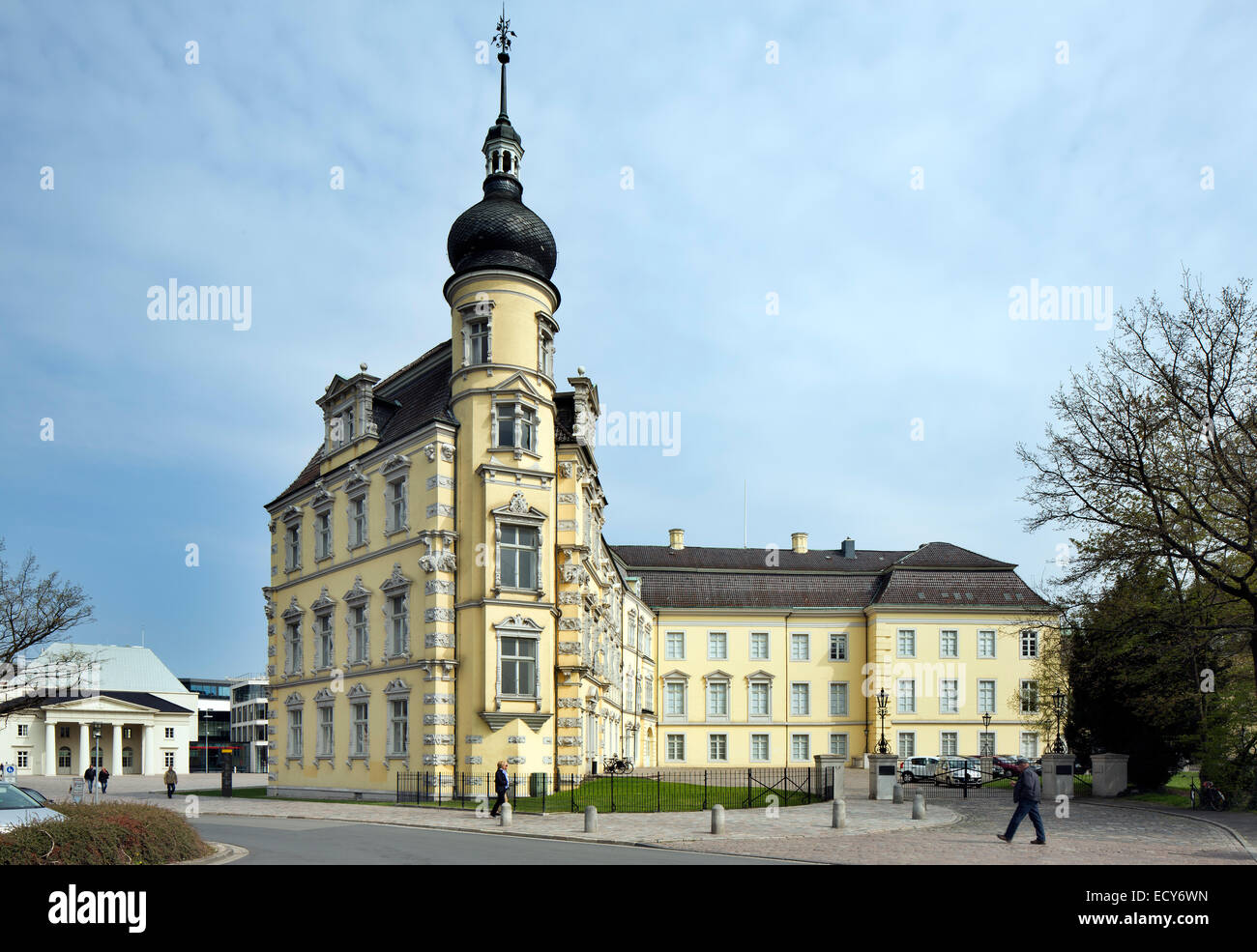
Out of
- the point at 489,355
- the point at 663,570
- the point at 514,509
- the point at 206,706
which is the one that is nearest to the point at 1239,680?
the point at 514,509

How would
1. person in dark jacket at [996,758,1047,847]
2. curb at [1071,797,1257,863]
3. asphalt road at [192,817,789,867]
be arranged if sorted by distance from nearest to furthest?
1. asphalt road at [192,817,789,867]
2. person in dark jacket at [996,758,1047,847]
3. curb at [1071,797,1257,863]

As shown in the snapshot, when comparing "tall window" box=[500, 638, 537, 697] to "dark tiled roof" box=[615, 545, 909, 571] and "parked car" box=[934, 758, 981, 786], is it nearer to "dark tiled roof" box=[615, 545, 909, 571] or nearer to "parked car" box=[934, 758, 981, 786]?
"parked car" box=[934, 758, 981, 786]

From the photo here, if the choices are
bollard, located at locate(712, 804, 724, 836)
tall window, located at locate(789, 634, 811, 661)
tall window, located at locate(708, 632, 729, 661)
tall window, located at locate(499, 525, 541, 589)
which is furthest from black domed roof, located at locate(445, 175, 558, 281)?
tall window, located at locate(789, 634, 811, 661)

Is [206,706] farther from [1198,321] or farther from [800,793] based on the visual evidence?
[1198,321]

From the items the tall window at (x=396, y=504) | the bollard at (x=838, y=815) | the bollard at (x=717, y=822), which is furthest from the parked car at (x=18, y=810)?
the tall window at (x=396, y=504)

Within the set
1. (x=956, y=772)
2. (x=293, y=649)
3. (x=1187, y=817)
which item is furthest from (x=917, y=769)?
(x=293, y=649)

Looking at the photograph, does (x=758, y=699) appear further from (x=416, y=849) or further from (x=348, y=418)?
(x=416, y=849)

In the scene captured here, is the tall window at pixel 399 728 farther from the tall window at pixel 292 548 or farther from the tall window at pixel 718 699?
the tall window at pixel 718 699

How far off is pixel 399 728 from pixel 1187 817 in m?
23.8

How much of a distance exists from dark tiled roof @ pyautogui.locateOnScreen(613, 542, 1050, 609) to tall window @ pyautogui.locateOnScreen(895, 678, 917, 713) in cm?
495

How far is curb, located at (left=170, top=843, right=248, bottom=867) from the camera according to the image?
52.5 feet

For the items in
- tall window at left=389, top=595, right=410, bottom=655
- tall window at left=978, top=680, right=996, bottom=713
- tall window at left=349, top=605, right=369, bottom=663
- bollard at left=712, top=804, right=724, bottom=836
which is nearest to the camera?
bollard at left=712, top=804, right=724, bottom=836

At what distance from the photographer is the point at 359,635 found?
122 feet

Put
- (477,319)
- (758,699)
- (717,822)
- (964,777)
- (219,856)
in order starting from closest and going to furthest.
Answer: (219,856) → (717,822) → (477,319) → (964,777) → (758,699)
